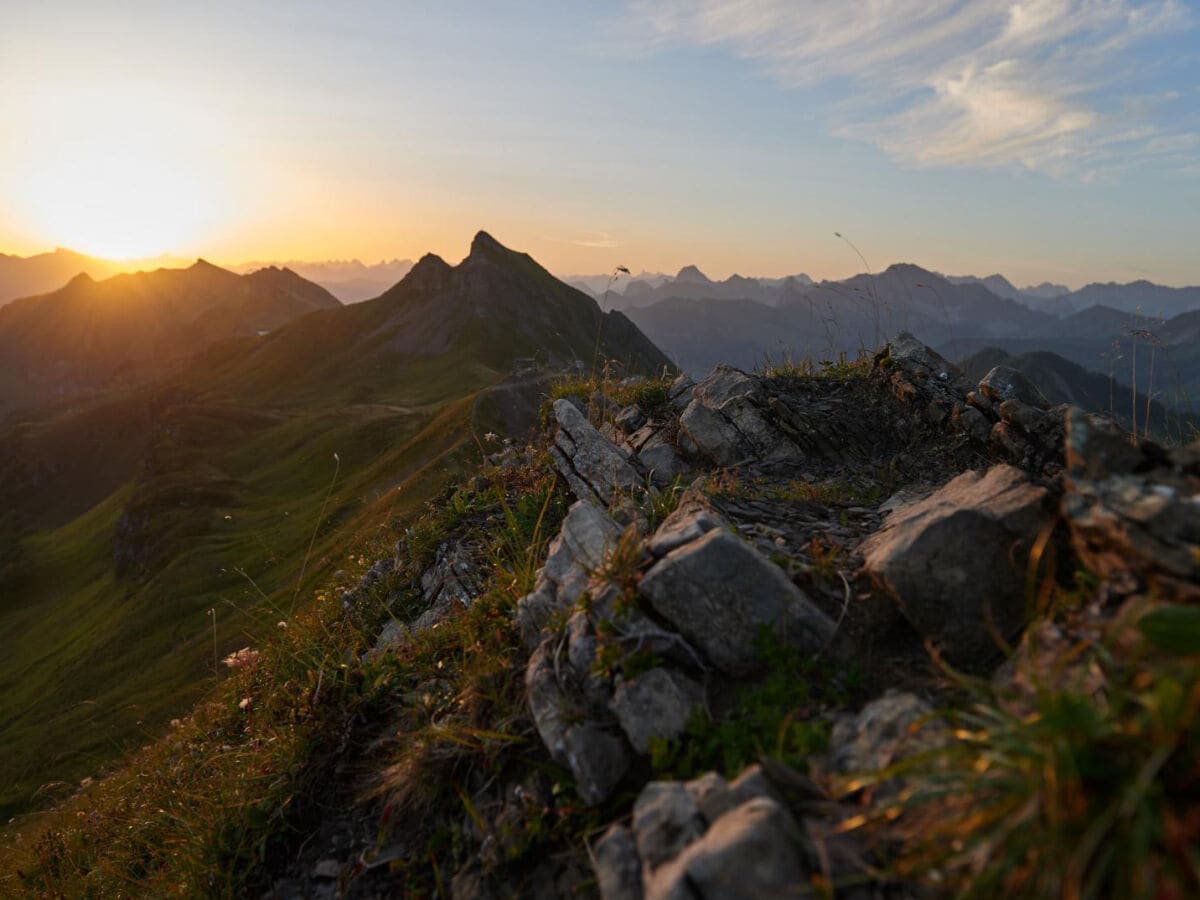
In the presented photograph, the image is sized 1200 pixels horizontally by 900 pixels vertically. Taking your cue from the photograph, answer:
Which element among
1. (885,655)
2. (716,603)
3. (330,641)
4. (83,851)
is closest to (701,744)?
(716,603)

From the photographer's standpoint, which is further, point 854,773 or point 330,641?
point 330,641

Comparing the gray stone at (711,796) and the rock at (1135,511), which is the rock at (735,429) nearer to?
the rock at (1135,511)

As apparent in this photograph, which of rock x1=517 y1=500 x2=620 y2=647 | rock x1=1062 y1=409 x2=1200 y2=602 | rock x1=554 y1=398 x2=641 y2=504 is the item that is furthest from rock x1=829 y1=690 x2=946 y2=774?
rock x1=554 y1=398 x2=641 y2=504

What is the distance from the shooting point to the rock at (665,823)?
11.8 feet

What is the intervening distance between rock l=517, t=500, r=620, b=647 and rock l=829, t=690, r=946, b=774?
7.62 ft

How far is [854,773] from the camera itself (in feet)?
11.7

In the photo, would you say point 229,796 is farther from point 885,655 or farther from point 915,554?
point 915,554

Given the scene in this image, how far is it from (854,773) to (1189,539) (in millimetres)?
2245

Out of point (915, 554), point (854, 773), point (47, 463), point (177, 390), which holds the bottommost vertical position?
point (47, 463)

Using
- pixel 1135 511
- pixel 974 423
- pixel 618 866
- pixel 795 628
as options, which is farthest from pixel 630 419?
pixel 618 866

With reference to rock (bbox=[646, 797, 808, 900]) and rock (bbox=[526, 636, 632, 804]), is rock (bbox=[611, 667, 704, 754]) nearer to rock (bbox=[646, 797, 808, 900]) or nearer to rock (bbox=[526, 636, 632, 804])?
rock (bbox=[526, 636, 632, 804])

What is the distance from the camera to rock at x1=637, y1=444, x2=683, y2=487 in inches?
439

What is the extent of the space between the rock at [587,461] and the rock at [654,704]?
15.7 feet

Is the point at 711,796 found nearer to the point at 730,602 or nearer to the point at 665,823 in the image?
the point at 665,823
